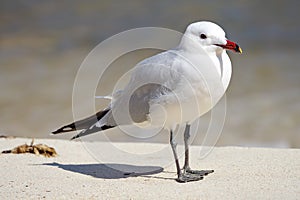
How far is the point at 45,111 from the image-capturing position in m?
9.62

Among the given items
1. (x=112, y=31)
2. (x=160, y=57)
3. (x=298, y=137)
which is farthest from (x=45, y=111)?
(x=160, y=57)

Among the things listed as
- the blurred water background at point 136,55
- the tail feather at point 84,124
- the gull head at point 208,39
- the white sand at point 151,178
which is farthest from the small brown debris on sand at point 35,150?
the blurred water background at point 136,55

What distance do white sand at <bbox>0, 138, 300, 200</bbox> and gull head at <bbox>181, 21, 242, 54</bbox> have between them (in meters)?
0.84

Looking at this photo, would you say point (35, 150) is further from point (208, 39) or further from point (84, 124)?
point (208, 39)

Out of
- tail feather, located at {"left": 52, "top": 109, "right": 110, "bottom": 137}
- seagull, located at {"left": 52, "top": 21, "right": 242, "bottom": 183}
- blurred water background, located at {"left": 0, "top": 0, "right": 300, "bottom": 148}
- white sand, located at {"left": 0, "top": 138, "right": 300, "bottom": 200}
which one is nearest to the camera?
white sand, located at {"left": 0, "top": 138, "right": 300, "bottom": 200}

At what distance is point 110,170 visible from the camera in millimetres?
4328

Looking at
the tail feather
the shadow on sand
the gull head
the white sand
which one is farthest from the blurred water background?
the gull head

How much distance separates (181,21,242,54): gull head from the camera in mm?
3846

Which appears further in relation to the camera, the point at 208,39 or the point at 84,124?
the point at 84,124

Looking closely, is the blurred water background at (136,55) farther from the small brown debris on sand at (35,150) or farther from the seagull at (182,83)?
the seagull at (182,83)

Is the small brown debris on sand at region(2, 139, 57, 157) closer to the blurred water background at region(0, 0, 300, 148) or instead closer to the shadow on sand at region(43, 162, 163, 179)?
the shadow on sand at region(43, 162, 163, 179)

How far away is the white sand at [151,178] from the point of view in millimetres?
3602

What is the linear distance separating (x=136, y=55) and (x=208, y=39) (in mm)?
→ 8088

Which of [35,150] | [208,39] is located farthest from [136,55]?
[208,39]
